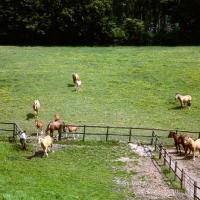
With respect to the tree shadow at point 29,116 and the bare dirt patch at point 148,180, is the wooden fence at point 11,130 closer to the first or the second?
the tree shadow at point 29,116

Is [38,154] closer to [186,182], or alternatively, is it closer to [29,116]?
[29,116]

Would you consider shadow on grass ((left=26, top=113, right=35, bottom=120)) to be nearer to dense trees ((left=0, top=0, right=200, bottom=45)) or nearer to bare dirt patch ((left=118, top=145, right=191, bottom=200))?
bare dirt patch ((left=118, top=145, right=191, bottom=200))

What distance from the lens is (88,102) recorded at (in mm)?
31375

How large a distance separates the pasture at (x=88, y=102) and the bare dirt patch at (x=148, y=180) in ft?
2.03

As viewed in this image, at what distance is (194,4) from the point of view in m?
59.2

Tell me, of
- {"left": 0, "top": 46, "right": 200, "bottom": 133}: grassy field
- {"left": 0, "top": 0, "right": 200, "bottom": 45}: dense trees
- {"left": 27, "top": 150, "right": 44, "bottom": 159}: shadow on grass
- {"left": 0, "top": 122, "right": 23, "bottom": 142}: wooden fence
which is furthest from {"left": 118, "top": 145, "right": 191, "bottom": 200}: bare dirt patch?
{"left": 0, "top": 0, "right": 200, "bottom": 45}: dense trees

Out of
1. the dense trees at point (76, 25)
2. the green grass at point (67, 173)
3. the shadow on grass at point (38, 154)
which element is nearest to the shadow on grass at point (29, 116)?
the green grass at point (67, 173)

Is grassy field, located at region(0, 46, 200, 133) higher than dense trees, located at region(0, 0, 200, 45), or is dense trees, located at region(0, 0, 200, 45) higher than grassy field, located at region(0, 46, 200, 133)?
dense trees, located at region(0, 0, 200, 45)

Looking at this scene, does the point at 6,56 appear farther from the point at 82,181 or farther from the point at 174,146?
the point at 82,181

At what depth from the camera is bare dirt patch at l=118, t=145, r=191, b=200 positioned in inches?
659

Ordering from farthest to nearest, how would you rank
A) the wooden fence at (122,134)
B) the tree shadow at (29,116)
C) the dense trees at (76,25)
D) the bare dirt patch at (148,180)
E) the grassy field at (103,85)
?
the dense trees at (76,25)
the grassy field at (103,85)
the tree shadow at (29,116)
the wooden fence at (122,134)
the bare dirt patch at (148,180)

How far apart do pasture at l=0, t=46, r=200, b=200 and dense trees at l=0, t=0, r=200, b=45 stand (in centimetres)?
528

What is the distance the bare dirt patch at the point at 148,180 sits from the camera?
16.8 meters

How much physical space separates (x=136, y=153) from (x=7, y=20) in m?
40.7
